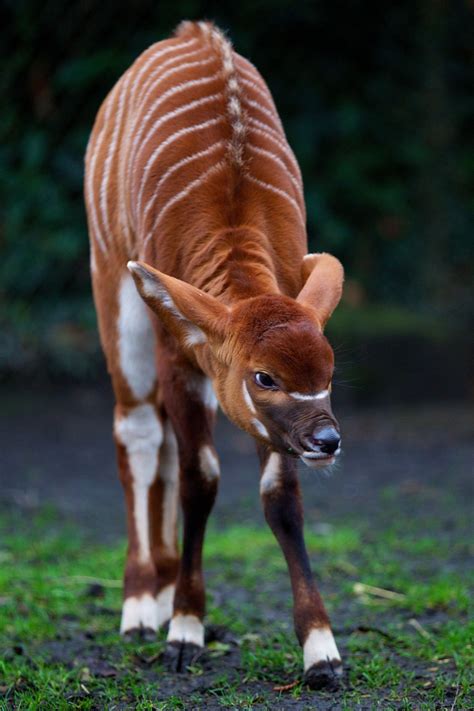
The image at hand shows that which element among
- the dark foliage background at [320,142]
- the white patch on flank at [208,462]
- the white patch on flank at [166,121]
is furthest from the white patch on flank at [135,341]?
the dark foliage background at [320,142]

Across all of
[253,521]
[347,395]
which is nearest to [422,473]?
[253,521]

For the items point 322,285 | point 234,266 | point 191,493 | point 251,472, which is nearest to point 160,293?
point 234,266

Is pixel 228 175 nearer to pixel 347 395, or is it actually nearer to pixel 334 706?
pixel 334 706

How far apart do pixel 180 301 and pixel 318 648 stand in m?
1.31

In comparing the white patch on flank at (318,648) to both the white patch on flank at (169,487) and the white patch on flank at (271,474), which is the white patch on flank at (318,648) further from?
the white patch on flank at (169,487)

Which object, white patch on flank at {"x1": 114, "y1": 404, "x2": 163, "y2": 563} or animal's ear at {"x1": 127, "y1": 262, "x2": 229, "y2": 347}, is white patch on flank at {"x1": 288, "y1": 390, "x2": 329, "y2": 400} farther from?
white patch on flank at {"x1": 114, "y1": 404, "x2": 163, "y2": 563}

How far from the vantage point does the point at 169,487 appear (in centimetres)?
534

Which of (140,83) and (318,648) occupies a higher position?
(140,83)

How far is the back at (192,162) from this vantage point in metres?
4.45

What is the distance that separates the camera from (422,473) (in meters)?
8.70

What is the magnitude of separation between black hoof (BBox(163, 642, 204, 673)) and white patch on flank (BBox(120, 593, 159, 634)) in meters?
0.49

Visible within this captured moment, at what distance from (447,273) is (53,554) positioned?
6687 millimetres

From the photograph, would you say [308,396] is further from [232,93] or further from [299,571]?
[232,93]

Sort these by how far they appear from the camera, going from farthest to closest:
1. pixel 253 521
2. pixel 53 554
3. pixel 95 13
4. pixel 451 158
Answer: pixel 451 158 → pixel 95 13 → pixel 253 521 → pixel 53 554
